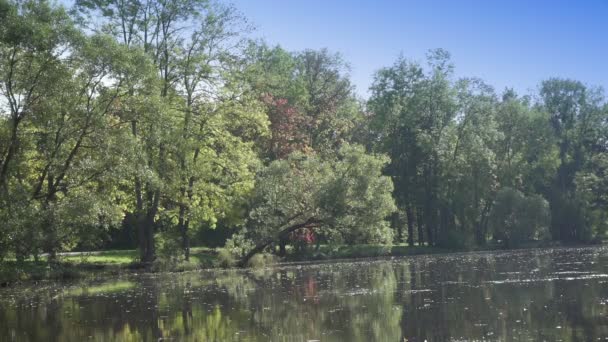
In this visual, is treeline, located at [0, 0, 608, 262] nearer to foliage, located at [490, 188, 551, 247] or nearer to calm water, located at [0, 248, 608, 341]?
foliage, located at [490, 188, 551, 247]

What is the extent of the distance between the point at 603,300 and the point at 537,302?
1.60 meters

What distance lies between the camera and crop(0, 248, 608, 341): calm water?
1421 cm

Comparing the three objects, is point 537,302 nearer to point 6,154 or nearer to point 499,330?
point 499,330

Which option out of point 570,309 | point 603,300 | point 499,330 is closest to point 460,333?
point 499,330

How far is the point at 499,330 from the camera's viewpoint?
45.2 ft

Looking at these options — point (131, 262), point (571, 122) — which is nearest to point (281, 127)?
point (131, 262)

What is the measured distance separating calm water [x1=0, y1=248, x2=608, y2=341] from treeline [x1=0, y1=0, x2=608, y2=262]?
8368 mm

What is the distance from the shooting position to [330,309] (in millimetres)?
18250

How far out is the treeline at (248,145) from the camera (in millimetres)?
32969

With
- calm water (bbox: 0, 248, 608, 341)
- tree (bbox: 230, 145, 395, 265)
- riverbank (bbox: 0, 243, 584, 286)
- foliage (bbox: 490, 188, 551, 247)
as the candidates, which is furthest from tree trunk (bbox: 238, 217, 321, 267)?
foliage (bbox: 490, 188, 551, 247)

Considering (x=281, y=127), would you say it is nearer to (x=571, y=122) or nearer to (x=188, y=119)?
(x=188, y=119)

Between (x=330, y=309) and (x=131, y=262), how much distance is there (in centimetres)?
2420

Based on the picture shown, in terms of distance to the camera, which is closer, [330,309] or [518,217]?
[330,309]

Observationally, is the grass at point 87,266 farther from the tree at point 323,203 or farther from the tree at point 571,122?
the tree at point 571,122
